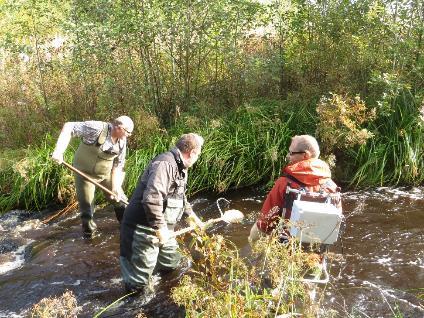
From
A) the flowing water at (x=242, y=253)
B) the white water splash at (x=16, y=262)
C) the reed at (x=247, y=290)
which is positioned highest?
the reed at (x=247, y=290)

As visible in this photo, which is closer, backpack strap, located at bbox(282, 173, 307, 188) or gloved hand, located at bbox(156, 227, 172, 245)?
backpack strap, located at bbox(282, 173, 307, 188)

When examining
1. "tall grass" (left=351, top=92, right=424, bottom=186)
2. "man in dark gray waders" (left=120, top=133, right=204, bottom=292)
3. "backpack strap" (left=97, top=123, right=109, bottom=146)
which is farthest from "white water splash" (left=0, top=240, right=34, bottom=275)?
"tall grass" (left=351, top=92, right=424, bottom=186)

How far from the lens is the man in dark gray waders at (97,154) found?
18.8 ft

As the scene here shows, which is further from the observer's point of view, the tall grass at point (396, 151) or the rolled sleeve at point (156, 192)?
the tall grass at point (396, 151)

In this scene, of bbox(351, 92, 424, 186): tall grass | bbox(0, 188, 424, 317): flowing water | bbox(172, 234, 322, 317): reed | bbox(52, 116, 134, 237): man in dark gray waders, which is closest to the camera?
bbox(172, 234, 322, 317): reed

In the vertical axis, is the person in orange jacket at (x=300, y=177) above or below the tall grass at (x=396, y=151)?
above

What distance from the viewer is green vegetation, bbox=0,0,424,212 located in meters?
7.57

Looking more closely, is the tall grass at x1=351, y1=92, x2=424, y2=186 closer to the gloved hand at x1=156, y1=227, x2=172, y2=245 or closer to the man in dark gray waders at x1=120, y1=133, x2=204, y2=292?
the man in dark gray waders at x1=120, y1=133, x2=204, y2=292

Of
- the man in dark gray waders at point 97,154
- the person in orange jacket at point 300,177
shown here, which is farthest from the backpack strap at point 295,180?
the man in dark gray waders at point 97,154

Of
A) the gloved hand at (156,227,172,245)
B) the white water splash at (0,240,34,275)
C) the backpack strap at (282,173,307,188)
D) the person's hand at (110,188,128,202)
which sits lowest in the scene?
the white water splash at (0,240,34,275)

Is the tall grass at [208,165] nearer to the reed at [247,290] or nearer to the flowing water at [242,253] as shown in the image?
the flowing water at [242,253]

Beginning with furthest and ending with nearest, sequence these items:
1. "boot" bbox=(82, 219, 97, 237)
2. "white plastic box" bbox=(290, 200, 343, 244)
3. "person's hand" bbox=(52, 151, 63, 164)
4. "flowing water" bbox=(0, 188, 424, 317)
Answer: "boot" bbox=(82, 219, 97, 237), "person's hand" bbox=(52, 151, 63, 164), "flowing water" bbox=(0, 188, 424, 317), "white plastic box" bbox=(290, 200, 343, 244)

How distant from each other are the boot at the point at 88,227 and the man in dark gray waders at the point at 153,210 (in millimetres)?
1977

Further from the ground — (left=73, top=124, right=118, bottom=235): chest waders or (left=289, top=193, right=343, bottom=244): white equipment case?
(left=289, top=193, right=343, bottom=244): white equipment case
